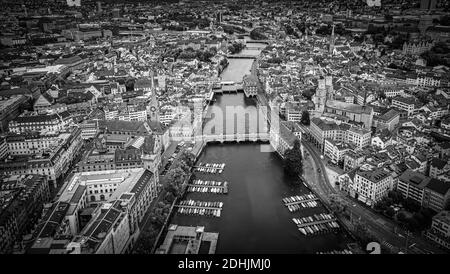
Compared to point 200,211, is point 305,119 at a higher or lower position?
higher

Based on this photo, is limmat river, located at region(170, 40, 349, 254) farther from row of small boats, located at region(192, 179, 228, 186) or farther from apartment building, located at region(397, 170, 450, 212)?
apartment building, located at region(397, 170, 450, 212)

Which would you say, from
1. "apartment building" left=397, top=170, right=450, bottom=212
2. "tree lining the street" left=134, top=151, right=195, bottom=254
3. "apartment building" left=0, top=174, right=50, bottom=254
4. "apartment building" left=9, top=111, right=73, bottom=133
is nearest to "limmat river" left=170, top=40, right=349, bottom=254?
"tree lining the street" left=134, top=151, right=195, bottom=254

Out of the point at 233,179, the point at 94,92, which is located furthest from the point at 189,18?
the point at 233,179

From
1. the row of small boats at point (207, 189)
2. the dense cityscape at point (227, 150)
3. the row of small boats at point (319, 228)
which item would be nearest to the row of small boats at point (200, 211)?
the dense cityscape at point (227, 150)

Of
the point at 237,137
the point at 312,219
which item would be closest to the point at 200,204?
the point at 312,219

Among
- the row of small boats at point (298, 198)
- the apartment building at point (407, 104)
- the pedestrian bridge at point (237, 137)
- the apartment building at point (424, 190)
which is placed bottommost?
the row of small boats at point (298, 198)

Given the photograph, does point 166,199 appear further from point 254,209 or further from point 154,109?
point 154,109

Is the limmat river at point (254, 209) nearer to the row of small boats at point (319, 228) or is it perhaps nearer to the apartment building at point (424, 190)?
the row of small boats at point (319, 228)
